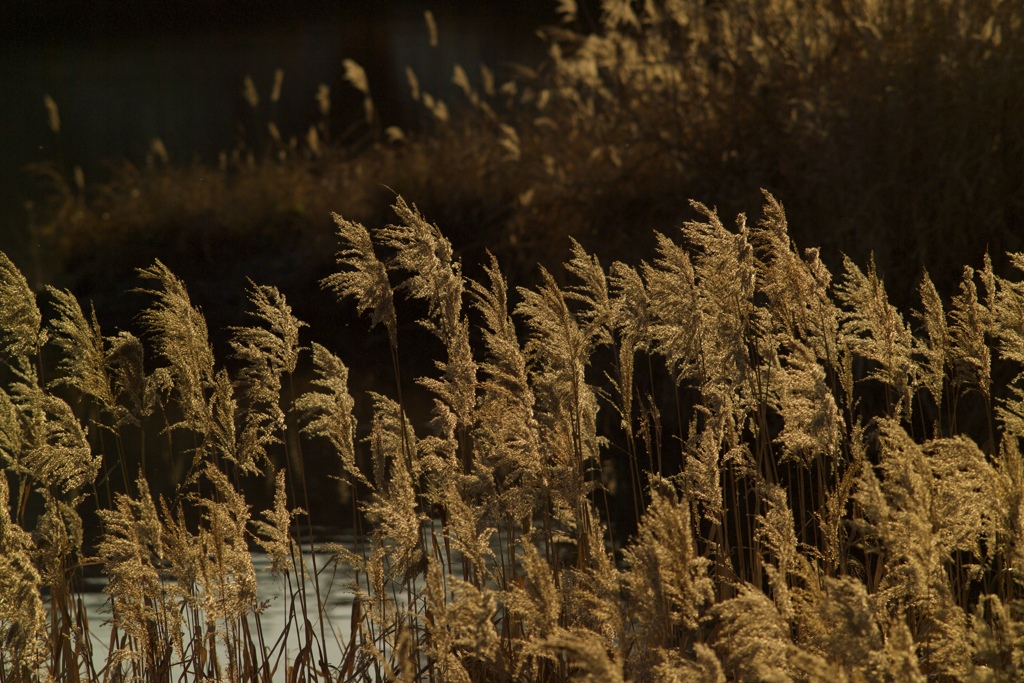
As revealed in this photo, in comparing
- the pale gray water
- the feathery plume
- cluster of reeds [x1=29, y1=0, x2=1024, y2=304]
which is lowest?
the pale gray water

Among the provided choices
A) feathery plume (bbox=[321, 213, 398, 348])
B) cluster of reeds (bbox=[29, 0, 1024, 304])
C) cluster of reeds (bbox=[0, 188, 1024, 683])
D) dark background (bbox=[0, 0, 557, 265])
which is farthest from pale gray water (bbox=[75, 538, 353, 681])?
dark background (bbox=[0, 0, 557, 265])

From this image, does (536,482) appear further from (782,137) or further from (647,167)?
(647,167)

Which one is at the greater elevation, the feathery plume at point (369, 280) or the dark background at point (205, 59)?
the dark background at point (205, 59)

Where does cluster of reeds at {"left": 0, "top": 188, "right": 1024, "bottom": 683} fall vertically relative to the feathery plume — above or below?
below

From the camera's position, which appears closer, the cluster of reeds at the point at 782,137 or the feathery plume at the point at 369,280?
the feathery plume at the point at 369,280

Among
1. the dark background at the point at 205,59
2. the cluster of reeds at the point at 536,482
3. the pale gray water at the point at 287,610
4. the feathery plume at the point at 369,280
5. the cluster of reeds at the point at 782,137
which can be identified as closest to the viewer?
the cluster of reeds at the point at 536,482

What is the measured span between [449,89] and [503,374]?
16.0 meters

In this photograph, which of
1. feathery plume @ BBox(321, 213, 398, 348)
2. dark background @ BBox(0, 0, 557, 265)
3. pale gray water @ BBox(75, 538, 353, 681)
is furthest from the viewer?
dark background @ BBox(0, 0, 557, 265)

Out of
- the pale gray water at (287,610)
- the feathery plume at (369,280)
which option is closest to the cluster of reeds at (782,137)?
the pale gray water at (287,610)

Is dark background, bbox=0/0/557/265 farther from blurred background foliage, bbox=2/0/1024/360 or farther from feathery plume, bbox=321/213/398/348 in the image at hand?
feathery plume, bbox=321/213/398/348

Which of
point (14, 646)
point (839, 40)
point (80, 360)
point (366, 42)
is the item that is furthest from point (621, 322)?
point (366, 42)

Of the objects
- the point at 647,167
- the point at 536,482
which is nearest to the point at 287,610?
the point at 536,482

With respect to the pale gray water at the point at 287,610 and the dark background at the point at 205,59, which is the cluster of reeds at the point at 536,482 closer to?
the pale gray water at the point at 287,610

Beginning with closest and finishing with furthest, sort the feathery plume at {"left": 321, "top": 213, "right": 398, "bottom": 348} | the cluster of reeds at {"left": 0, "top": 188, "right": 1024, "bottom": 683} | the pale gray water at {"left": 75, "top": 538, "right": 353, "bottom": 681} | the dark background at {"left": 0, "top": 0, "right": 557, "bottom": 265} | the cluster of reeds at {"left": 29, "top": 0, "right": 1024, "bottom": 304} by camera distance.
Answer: the cluster of reeds at {"left": 0, "top": 188, "right": 1024, "bottom": 683} → the feathery plume at {"left": 321, "top": 213, "right": 398, "bottom": 348} → the pale gray water at {"left": 75, "top": 538, "right": 353, "bottom": 681} → the cluster of reeds at {"left": 29, "top": 0, "right": 1024, "bottom": 304} → the dark background at {"left": 0, "top": 0, "right": 557, "bottom": 265}
